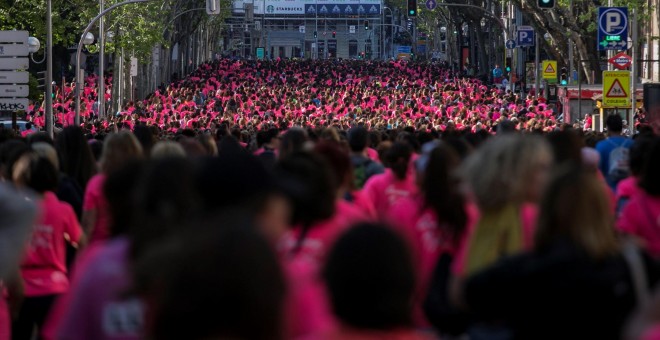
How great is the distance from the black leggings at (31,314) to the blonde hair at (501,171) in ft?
9.36

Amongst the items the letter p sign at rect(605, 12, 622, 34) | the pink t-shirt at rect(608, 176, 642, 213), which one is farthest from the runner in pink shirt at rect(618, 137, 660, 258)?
the letter p sign at rect(605, 12, 622, 34)

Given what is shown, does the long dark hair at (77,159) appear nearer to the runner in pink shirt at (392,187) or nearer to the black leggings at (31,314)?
the runner in pink shirt at (392,187)

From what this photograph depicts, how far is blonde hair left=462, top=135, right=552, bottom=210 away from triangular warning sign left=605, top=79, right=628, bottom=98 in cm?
2675

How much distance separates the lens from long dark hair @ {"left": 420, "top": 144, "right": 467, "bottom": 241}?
23.0ft

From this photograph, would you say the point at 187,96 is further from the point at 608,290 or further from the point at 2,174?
the point at 608,290

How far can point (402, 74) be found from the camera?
8819cm

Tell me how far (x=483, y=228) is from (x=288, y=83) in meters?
69.1

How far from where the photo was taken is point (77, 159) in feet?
35.5

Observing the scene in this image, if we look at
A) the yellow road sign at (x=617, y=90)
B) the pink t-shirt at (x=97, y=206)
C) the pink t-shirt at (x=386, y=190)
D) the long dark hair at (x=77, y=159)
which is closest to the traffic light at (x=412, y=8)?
the yellow road sign at (x=617, y=90)

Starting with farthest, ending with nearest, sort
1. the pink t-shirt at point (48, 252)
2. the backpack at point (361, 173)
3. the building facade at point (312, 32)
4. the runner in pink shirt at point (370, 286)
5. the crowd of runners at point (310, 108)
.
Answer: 1. the building facade at point (312, 32)
2. the crowd of runners at point (310, 108)
3. the backpack at point (361, 173)
4. the pink t-shirt at point (48, 252)
5. the runner in pink shirt at point (370, 286)

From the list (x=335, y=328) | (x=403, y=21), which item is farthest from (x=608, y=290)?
(x=403, y=21)

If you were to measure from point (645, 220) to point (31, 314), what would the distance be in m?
2.97

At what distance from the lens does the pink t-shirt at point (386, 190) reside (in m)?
9.17

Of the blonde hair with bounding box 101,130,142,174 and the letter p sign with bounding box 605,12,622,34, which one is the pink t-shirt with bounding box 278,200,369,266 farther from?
the letter p sign with bounding box 605,12,622,34
